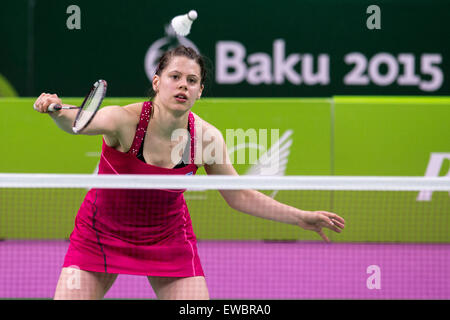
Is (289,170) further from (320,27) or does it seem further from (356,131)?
(320,27)

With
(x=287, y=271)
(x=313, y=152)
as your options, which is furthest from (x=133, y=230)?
(x=313, y=152)

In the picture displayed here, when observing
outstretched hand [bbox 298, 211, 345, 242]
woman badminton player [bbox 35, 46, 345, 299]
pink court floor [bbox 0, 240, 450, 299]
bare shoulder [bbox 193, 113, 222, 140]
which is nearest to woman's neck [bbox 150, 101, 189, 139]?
woman badminton player [bbox 35, 46, 345, 299]

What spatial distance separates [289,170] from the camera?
7262mm

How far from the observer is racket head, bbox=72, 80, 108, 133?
2.97 m

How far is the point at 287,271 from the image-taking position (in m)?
5.71

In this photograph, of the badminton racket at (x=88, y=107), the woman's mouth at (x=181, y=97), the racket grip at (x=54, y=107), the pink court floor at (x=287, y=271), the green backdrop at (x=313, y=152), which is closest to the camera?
the racket grip at (x=54, y=107)

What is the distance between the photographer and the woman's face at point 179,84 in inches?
129

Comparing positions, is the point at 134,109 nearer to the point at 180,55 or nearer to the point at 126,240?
the point at 180,55

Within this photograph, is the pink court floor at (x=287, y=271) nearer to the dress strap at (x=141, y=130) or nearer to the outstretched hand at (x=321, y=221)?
the outstretched hand at (x=321, y=221)

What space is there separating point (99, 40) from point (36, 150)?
3.85m

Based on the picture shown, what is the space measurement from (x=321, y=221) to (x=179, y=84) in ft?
3.19

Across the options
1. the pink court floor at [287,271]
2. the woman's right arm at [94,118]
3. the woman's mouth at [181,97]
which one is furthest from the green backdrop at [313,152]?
the woman's right arm at [94,118]

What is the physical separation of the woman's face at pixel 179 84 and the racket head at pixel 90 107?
292mm
